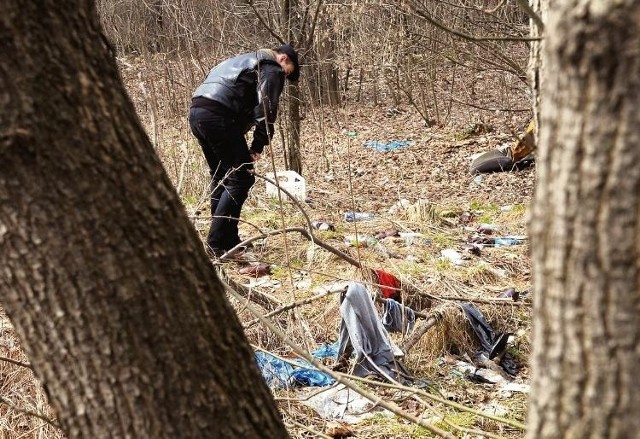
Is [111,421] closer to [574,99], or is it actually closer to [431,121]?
[574,99]

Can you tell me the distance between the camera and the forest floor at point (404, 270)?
131 inches

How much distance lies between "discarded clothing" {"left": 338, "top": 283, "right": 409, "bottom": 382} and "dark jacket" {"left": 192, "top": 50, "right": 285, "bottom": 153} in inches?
61.0

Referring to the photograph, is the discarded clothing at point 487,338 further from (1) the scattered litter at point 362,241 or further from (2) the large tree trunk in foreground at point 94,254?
(2) the large tree trunk in foreground at point 94,254

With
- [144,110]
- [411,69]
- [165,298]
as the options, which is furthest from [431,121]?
[165,298]

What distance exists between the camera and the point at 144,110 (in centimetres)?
890

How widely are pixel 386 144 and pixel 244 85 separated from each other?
579 cm

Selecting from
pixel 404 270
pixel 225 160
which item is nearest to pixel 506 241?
pixel 404 270

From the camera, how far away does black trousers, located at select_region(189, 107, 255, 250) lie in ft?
16.5

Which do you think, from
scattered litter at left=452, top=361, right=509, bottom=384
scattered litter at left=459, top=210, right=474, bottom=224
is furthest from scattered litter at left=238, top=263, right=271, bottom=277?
scattered litter at left=459, top=210, right=474, bottom=224

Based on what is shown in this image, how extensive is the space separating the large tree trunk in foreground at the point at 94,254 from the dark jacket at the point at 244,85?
367 cm

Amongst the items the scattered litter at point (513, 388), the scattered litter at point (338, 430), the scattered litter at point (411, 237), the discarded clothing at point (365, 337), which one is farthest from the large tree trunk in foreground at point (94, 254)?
the scattered litter at point (411, 237)

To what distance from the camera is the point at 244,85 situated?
5008 millimetres

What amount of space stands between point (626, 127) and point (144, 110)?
337 inches

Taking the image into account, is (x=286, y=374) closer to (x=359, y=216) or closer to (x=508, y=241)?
(x=508, y=241)
